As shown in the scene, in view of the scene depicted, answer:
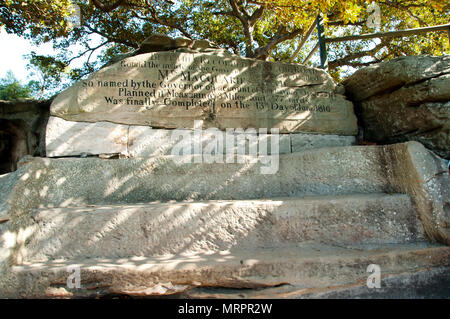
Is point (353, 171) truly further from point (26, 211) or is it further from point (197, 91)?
point (26, 211)

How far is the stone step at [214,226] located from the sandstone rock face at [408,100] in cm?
134

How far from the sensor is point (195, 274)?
76.8 inches

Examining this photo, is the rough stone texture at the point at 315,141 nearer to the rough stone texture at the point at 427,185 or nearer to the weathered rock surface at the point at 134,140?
the weathered rock surface at the point at 134,140

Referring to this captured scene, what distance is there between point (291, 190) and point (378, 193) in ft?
A: 2.69

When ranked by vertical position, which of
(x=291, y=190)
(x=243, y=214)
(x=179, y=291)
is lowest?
(x=179, y=291)

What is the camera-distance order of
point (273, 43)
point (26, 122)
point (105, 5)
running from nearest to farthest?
point (26, 122) → point (105, 5) → point (273, 43)

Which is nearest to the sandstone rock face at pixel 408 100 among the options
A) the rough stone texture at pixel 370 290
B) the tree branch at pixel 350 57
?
the rough stone texture at pixel 370 290

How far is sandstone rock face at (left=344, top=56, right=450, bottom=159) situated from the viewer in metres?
3.17

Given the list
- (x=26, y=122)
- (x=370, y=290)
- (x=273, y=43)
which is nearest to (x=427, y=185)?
(x=370, y=290)

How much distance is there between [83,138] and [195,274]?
213 cm

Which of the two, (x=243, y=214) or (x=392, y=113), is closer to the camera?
(x=243, y=214)

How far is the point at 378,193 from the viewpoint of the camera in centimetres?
274

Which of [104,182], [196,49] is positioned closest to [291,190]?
[104,182]

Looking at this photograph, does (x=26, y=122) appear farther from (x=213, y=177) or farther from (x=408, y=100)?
(x=408, y=100)
